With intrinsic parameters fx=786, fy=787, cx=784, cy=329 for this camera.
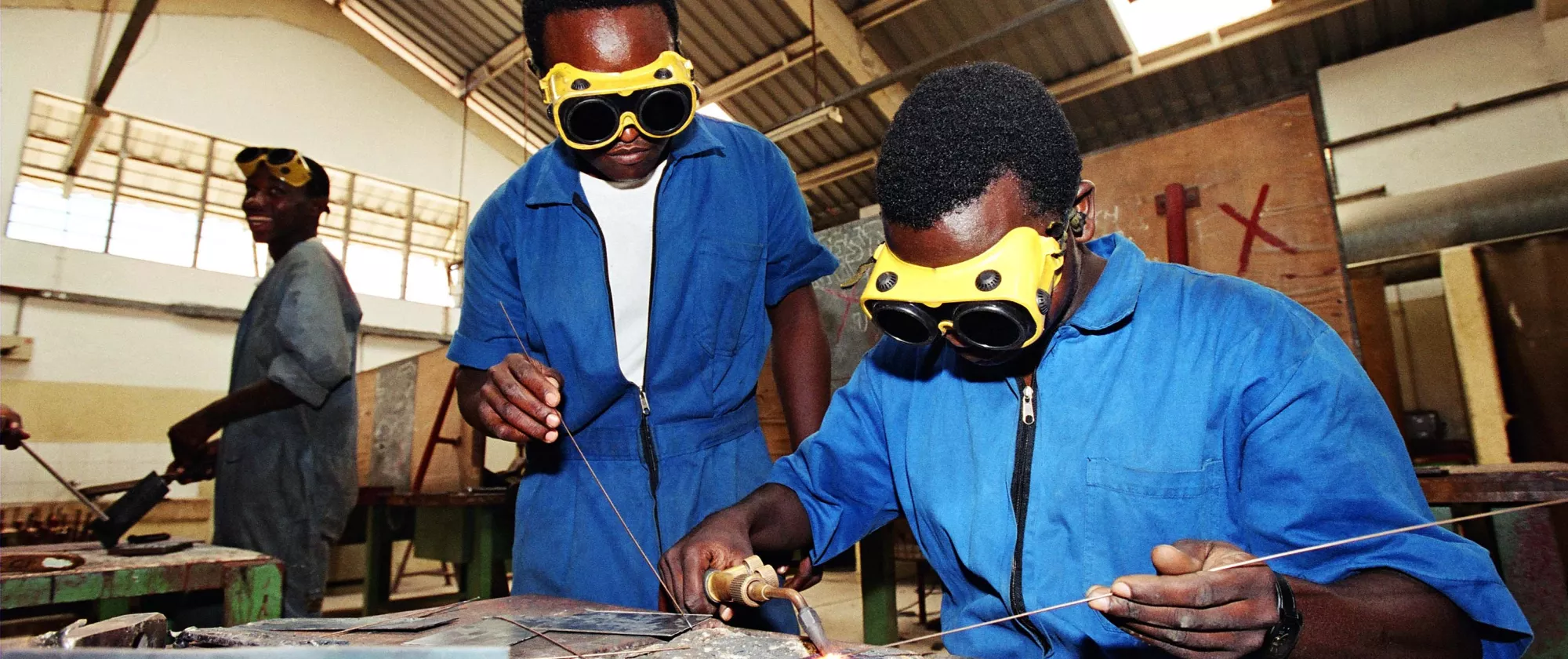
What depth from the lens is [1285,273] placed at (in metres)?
3.07

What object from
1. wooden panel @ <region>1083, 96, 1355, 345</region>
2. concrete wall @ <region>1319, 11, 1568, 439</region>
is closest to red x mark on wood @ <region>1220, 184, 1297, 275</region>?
wooden panel @ <region>1083, 96, 1355, 345</region>

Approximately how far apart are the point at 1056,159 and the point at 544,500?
131 centimetres

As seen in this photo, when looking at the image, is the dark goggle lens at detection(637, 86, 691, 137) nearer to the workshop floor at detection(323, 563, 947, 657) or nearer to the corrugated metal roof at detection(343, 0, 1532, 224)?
the workshop floor at detection(323, 563, 947, 657)

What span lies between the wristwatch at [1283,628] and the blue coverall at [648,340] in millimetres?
1170

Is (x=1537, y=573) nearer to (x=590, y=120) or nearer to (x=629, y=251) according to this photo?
(x=629, y=251)

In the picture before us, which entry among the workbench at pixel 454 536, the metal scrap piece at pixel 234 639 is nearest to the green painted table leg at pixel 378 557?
the workbench at pixel 454 536

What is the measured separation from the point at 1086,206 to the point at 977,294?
35 cm

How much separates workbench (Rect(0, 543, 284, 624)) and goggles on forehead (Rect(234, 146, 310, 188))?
1.62 meters

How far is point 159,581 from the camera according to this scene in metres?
2.07

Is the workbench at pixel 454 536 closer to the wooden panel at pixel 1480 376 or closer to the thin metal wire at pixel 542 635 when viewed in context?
the thin metal wire at pixel 542 635

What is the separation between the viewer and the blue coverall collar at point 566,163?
189 centimetres

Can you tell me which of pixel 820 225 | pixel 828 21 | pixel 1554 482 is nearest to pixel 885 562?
pixel 1554 482

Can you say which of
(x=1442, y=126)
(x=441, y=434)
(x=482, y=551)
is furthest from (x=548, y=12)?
(x=1442, y=126)

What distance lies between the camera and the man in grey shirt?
290 cm
